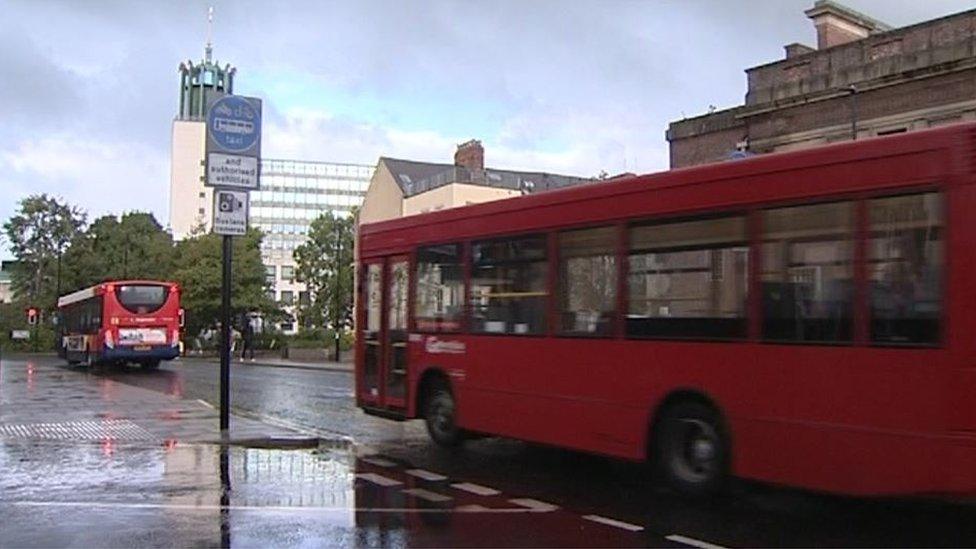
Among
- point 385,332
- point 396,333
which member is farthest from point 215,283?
point 396,333

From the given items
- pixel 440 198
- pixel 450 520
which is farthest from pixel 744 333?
pixel 440 198

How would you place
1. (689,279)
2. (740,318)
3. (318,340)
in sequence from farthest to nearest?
1. (318,340)
2. (689,279)
3. (740,318)

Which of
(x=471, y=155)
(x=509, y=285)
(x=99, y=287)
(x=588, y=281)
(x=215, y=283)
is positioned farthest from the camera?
(x=215, y=283)

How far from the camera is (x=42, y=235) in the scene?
8881 cm

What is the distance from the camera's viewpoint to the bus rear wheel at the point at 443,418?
12.2 m

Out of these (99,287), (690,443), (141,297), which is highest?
(99,287)

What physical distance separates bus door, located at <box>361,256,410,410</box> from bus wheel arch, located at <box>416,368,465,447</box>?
1.15 ft

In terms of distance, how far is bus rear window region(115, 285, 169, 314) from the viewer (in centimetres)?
3481

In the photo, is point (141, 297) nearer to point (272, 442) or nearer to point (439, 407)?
point (272, 442)

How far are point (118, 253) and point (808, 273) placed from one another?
270 ft

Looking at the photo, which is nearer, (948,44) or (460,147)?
(948,44)

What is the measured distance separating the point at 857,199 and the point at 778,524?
2.71 metres

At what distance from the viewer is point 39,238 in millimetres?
88625

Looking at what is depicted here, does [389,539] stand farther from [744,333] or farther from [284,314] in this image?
[284,314]
